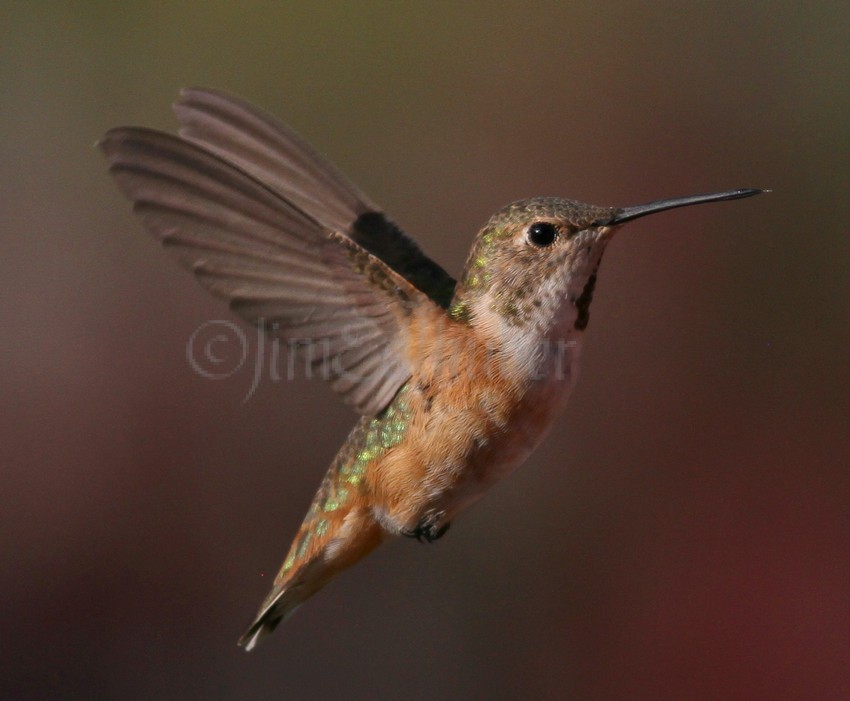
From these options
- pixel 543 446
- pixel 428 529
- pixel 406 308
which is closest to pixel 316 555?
Answer: pixel 428 529

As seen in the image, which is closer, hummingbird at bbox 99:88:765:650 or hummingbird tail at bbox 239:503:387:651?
hummingbird at bbox 99:88:765:650

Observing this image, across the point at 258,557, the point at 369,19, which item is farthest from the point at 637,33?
the point at 258,557

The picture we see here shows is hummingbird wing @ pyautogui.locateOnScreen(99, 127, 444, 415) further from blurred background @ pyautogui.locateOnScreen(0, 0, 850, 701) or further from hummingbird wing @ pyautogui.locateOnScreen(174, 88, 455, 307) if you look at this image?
blurred background @ pyautogui.locateOnScreen(0, 0, 850, 701)

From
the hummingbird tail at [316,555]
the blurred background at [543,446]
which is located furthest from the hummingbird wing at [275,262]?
the blurred background at [543,446]

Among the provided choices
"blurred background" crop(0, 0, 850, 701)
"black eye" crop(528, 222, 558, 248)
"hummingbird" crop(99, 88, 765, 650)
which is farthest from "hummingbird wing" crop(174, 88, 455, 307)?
"blurred background" crop(0, 0, 850, 701)

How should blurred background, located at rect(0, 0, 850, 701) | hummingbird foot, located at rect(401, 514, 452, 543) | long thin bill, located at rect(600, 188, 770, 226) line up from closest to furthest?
1. long thin bill, located at rect(600, 188, 770, 226)
2. hummingbird foot, located at rect(401, 514, 452, 543)
3. blurred background, located at rect(0, 0, 850, 701)

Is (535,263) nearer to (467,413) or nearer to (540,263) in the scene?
(540,263)
